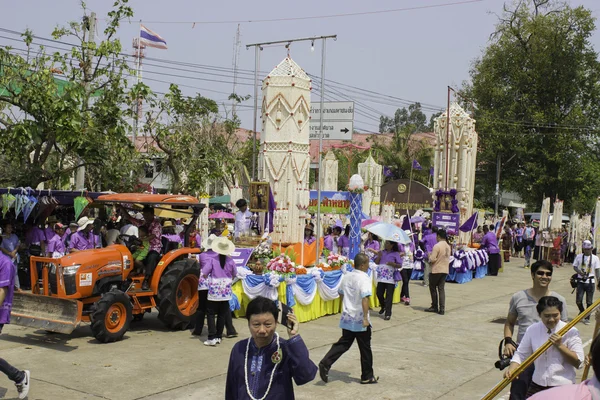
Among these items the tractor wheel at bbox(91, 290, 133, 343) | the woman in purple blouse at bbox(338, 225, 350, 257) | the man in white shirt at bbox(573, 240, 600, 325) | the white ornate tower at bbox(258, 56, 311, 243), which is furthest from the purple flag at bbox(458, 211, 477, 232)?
the tractor wheel at bbox(91, 290, 133, 343)

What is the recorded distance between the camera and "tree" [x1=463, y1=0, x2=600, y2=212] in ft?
130

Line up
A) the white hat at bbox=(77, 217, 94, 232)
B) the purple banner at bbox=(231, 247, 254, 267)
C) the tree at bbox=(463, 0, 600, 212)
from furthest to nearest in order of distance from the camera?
the tree at bbox=(463, 0, 600, 212) < the white hat at bbox=(77, 217, 94, 232) < the purple banner at bbox=(231, 247, 254, 267)

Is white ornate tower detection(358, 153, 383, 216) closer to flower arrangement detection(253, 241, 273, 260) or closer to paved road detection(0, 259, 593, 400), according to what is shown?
flower arrangement detection(253, 241, 273, 260)

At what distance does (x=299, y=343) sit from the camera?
404 cm

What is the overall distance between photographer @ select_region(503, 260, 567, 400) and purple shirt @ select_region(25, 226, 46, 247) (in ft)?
36.9

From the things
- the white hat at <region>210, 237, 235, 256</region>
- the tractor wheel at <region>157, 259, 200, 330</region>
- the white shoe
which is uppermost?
the white hat at <region>210, 237, 235, 256</region>

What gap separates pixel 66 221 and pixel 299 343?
14.7m

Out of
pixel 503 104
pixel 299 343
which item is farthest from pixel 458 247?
pixel 503 104

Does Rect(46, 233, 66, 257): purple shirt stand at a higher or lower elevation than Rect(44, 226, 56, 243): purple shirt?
lower

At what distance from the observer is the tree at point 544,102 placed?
39.5 metres

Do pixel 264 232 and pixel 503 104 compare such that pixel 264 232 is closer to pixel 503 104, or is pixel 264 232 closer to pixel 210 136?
pixel 210 136

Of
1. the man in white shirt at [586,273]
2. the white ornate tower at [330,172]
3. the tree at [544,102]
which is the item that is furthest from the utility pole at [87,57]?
the tree at [544,102]

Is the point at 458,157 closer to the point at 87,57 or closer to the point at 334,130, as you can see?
the point at 334,130

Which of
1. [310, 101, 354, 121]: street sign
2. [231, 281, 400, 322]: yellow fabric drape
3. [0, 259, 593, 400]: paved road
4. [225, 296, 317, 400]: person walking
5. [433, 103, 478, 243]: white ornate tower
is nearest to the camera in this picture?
[225, 296, 317, 400]: person walking
